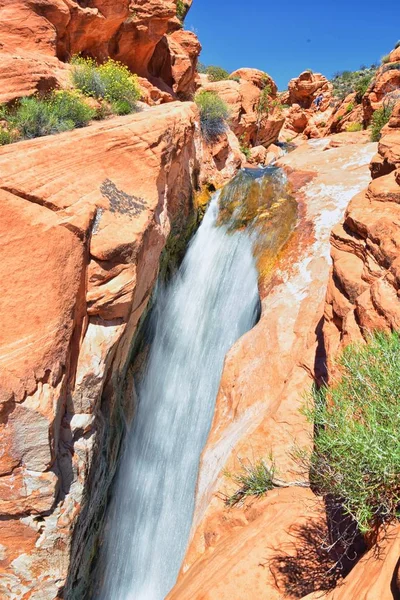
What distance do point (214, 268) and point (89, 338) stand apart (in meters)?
5.01

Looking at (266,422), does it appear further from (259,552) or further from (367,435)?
(367,435)

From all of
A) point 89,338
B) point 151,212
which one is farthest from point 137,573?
point 151,212

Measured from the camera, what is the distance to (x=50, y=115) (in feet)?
22.8

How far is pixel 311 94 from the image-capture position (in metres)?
35.7

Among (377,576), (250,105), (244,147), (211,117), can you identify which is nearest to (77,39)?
(211,117)

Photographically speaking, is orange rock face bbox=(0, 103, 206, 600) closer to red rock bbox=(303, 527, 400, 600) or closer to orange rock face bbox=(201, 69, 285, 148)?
red rock bbox=(303, 527, 400, 600)

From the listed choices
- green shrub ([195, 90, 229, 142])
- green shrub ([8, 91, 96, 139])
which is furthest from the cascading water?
green shrub ([195, 90, 229, 142])

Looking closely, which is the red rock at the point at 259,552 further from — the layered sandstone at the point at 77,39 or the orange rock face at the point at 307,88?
the orange rock face at the point at 307,88

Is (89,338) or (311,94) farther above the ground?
(311,94)

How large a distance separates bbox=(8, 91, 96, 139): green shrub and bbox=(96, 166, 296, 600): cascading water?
3.98 m

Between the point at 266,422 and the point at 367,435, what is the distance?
111 inches

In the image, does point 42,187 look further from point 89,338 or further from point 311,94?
point 311,94

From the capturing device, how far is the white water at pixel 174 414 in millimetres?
7168

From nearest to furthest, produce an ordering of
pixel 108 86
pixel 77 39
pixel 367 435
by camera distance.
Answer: pixel 367 435 → pixel 108 86 → pixel 77 39
